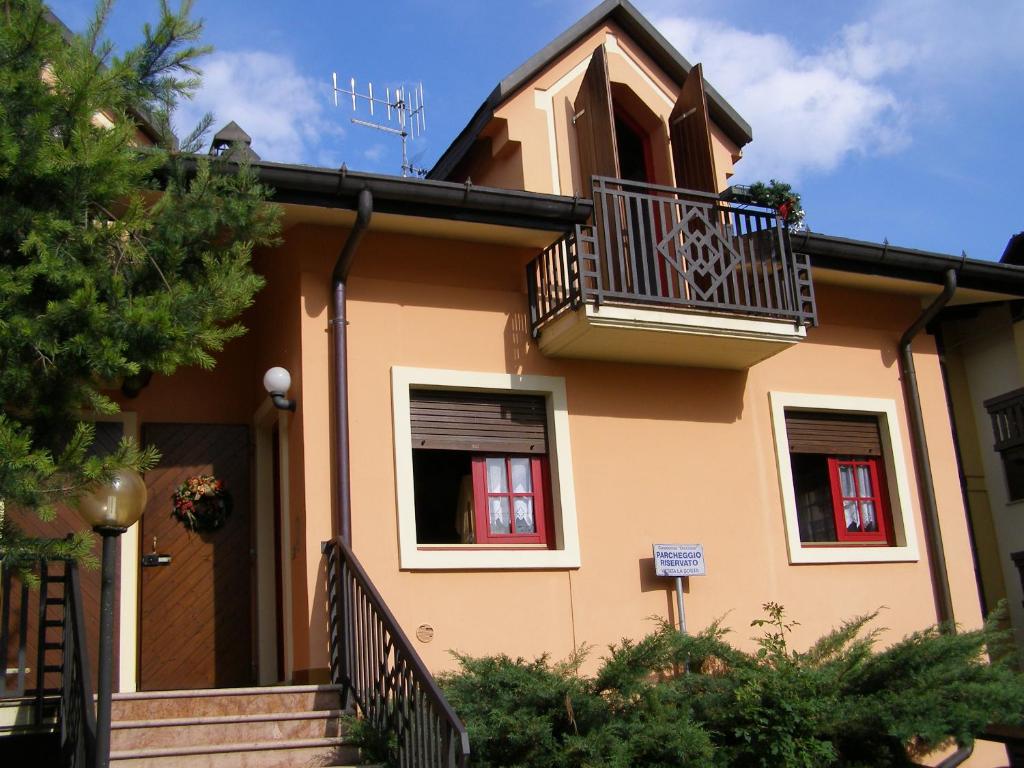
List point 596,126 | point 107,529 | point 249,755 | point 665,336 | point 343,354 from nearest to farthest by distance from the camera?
point 107,529 < point 249,755 < point 343,354 < point 665,336 < point 596,126

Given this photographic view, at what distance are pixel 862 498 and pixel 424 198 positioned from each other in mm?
4972

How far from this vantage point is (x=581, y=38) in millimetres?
11320

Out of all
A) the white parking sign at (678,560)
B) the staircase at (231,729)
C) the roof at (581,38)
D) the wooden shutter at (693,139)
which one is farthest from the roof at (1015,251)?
the staircase at (231,729)

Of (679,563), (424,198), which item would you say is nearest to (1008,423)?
(679,563)

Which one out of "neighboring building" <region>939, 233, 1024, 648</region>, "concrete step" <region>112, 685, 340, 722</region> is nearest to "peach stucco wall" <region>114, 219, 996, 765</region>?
"concrete step" <region>112, 685, 340, 722</region>

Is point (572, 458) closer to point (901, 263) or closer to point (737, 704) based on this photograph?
point (737, 704)

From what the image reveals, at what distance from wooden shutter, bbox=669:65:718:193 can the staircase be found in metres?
5.57

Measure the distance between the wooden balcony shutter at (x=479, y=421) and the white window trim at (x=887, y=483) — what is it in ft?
7.34

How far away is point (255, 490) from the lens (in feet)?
33.2

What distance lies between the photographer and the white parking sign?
30.7 ft

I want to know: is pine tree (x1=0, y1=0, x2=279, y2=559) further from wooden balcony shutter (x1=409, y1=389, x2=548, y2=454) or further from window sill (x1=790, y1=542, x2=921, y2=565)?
window sill (x1=790, y1=542, x2=921, y2=565)

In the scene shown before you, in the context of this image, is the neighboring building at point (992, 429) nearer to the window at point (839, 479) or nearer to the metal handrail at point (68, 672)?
the window at point (839, 479)

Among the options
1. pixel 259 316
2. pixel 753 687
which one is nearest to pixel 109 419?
pixel 259 316

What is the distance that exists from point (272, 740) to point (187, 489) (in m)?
3.30
